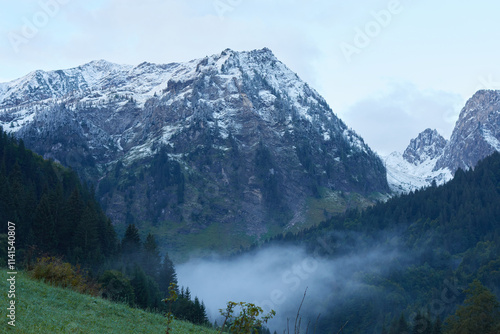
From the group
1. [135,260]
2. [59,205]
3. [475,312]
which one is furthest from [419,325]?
[59,205]

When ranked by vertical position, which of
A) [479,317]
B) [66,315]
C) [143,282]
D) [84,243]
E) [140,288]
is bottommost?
[140,288]

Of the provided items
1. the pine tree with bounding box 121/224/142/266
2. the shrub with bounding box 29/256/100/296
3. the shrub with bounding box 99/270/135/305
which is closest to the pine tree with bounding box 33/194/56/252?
the pine tree with bounding box 121/224/142/266

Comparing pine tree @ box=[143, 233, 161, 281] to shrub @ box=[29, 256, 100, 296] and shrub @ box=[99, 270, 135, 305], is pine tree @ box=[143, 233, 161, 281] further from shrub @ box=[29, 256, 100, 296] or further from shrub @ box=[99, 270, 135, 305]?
shrub @ box=[29, 256, 100, 296]

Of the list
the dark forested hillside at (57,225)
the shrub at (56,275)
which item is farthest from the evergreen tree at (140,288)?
the shrub at (56,275)

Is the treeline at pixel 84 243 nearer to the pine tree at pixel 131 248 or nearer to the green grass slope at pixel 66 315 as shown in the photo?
the pine tree at pixel 131 248

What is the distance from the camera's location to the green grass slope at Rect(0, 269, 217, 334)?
1087 inches

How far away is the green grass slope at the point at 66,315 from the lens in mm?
27609

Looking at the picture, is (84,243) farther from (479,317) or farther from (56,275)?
(479,317)

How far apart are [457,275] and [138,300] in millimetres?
158890

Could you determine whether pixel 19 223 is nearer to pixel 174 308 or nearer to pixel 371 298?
pixel 174 308

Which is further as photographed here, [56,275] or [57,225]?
[57,225]

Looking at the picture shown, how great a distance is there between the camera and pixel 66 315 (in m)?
31.6

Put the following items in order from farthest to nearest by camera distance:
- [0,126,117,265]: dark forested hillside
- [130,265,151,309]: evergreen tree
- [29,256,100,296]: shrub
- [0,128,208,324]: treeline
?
[0,126,117,265]: dark forested hillside → [0,128,208,324]: treeline → [130,265,151,309]: evergreen tree → [29,256,100,296]: shrub

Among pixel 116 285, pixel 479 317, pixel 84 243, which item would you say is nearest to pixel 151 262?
pixel 84 243
